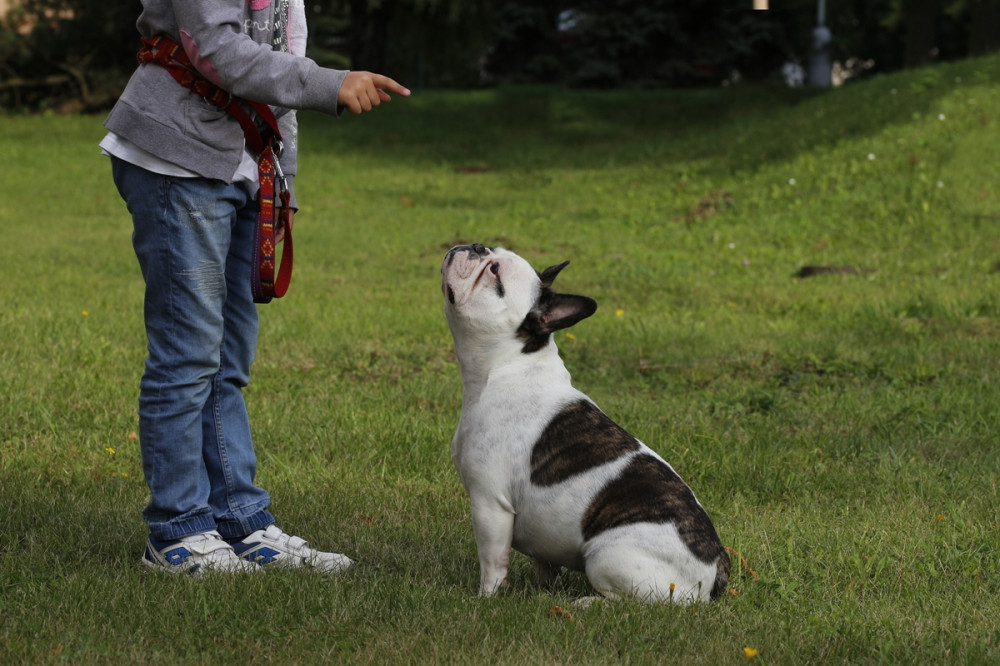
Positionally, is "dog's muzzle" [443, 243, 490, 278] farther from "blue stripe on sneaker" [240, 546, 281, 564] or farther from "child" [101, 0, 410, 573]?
"blue stripe on sneaker" [240, 546, 281, 564]

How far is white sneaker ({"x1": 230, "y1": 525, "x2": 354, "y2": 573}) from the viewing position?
12.2ft

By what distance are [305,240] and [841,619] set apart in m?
9.83

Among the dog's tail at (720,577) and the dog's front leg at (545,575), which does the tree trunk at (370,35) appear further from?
the dog's tail at (720,577)

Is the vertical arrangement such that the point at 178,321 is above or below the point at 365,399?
above

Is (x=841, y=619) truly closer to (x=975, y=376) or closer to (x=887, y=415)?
(x=887, y=415)

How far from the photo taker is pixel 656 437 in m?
5.28

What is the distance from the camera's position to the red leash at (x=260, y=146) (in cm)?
333

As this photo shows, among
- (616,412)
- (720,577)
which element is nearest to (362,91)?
(720,577)

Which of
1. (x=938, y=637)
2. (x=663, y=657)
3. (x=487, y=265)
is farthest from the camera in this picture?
(x=487, y=265)

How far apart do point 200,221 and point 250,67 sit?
0.54m

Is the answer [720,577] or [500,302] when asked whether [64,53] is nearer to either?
[500,302]

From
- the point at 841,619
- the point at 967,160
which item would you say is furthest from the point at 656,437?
the point at 967,160

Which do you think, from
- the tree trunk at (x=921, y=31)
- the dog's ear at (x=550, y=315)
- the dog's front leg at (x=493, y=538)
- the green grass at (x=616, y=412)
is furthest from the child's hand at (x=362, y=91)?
the tree trunk at (x=921, y=31)

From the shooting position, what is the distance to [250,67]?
3150 millimetres
